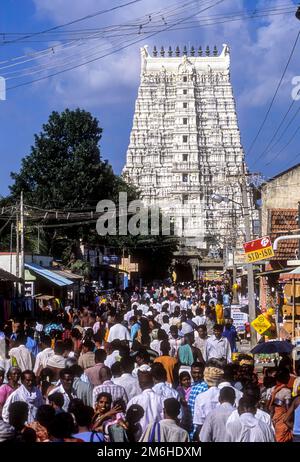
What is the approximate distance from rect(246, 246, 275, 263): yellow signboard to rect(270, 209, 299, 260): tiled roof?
808cm

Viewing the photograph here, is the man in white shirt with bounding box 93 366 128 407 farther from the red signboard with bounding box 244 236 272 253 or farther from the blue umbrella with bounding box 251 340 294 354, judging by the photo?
the red signboard with bounding box 244 236 272 253

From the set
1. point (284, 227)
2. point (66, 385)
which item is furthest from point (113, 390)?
point (284, 227)

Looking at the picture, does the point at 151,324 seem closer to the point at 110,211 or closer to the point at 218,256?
the point at 110,211

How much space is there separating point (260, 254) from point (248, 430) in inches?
357

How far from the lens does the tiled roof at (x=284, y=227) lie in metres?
23.8

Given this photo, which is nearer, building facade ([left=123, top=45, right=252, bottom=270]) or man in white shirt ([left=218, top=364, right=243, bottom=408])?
man in white shirt ([left=218, top=364, right=243, bottom=408])

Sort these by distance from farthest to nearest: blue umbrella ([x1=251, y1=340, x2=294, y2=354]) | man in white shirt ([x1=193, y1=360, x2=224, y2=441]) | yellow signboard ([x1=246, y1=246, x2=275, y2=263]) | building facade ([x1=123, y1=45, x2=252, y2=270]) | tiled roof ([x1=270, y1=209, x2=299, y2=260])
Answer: building facade ([x1=123, y1=45, x2=252, y2=270]), tiled roof ([x1=270, y1=209, x2=299, y2=260]), yellow signboard ([x1=246, y1=246, x2=275, y2=263]), blue umbrella ([x1=251, y1=340, x2=294, y2=354]), man in white shirt ([x1=193, y1=360, x2=224, y2=441])

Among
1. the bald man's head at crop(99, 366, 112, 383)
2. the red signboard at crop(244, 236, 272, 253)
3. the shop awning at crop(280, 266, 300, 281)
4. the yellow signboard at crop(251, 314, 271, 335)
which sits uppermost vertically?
the red signboard at crop(244, 236, 272, 253)

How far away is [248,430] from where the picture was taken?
21.0 feet

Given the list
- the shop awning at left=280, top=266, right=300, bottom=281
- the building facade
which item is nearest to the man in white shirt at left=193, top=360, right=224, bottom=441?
the shop awning at left=280, top=266, right=300, bottom=281

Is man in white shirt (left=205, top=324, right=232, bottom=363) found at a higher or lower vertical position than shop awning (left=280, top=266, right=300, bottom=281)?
lower

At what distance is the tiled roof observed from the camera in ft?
78.2

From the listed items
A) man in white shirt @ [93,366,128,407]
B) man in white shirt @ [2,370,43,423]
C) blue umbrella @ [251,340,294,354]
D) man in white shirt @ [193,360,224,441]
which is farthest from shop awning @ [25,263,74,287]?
man in white shirt @ [193,360,224,441]

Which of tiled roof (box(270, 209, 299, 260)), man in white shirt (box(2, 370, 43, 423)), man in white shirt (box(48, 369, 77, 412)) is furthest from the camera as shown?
tiled roof (box(270, 209, 299, 260))
